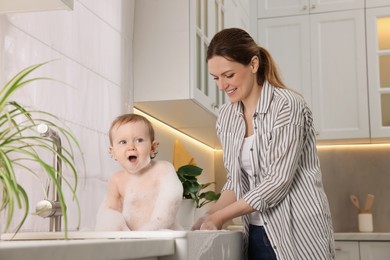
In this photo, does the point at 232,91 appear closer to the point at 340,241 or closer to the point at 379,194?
the point at 340,241

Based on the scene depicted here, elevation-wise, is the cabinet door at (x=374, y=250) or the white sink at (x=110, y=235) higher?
the white sink at (x=110, y=235)

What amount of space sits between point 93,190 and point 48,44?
0.54m

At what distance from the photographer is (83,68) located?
6.91 feet

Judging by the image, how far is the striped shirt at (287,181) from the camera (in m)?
1.60

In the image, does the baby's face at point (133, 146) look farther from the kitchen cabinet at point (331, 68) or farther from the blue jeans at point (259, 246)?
the kitchen cabinet at point (331, 68)

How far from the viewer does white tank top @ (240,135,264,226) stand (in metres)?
1.69

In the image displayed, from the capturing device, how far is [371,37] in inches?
152

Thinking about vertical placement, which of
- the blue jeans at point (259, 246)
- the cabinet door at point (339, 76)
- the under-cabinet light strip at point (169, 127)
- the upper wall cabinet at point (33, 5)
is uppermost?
the cabinet door at point (339, 76)

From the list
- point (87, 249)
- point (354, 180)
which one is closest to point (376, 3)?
point (354, 180)

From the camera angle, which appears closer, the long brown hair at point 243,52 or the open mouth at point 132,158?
the open mouth at point 132,158

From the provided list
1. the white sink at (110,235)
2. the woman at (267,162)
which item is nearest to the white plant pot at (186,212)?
the woman at (267,162)

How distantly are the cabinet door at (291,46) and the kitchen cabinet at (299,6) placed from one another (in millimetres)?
39

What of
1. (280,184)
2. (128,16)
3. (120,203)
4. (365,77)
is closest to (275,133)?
(280,184)

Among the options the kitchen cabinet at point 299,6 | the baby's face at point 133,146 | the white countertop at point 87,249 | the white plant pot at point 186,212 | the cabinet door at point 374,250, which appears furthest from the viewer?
the kitchen cabinet at point 299,6
